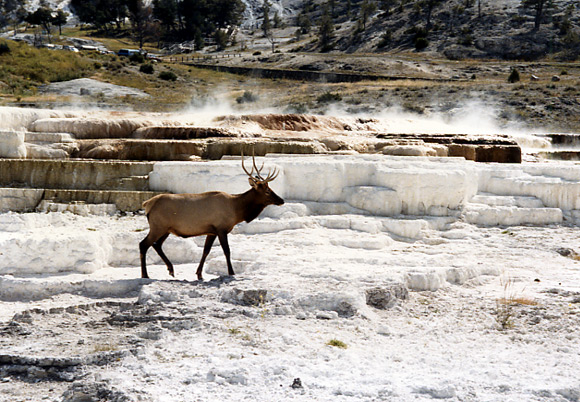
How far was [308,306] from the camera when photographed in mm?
5449

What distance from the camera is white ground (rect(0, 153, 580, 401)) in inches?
162

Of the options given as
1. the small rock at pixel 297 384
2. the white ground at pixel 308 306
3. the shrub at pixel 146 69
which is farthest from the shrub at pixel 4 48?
the small rock at pixel 297 384

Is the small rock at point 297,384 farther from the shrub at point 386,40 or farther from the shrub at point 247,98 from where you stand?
the shrub at point 386,40

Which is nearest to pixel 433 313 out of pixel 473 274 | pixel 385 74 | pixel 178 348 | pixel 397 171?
pixel 473 274

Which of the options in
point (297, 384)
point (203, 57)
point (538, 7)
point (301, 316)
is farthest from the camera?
point (203, 57)

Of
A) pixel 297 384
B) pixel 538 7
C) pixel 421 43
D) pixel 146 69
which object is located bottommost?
pixel 297 384

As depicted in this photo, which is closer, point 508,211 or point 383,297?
point 383,297

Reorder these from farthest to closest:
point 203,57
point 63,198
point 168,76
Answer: point 203,57
point 168,76
point 63,198

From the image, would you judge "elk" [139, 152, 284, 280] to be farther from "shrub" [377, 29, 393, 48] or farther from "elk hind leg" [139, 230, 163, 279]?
"shrub" [377, 29, 393, 48]

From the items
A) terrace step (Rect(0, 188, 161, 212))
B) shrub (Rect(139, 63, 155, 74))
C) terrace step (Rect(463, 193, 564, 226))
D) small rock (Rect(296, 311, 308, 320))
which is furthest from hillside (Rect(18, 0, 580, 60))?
small rock (Rect(296, 311, 308, 320))

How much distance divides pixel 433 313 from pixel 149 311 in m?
2.37

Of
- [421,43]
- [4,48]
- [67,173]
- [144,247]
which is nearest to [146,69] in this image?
[4,48]

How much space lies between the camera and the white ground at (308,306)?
4117mm

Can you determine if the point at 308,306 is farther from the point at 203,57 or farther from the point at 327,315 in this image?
the point at 203,57
